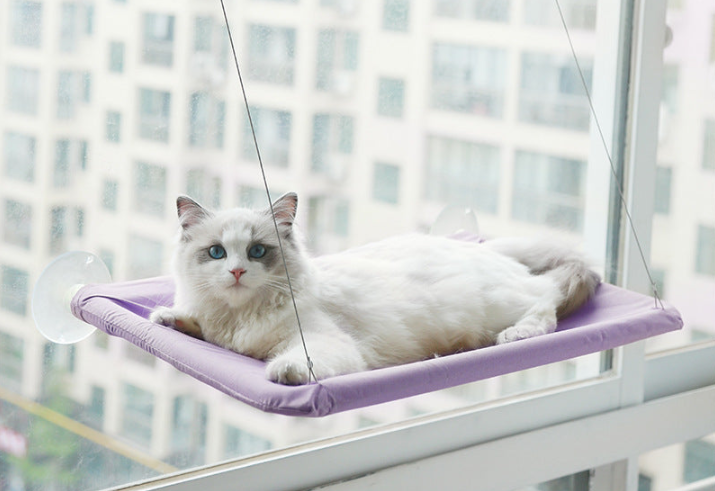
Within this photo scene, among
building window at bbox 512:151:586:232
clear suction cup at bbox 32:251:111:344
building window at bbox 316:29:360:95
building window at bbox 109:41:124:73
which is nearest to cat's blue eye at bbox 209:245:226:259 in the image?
clear suction cup at bbox 32:251:111:344

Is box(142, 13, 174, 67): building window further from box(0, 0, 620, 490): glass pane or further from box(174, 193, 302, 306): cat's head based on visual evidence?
box(174, 193, 302, 306): cat's head

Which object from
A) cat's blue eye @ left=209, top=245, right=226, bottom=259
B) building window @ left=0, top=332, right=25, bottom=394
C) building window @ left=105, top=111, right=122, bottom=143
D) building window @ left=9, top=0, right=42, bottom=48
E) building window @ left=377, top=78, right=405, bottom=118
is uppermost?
building window @ left=9, top=0, right=42, bottom=48

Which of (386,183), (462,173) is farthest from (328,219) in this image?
(462,173)

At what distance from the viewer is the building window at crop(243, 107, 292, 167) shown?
1.95 metres

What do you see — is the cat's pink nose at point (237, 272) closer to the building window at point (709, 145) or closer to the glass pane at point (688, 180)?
the glass pane at point (688, 180)

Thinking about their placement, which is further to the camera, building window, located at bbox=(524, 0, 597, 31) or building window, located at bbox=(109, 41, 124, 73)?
building window, located at bbox=(524, 0, 597, 31)

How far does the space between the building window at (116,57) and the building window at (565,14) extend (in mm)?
1180

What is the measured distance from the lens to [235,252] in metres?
1.24

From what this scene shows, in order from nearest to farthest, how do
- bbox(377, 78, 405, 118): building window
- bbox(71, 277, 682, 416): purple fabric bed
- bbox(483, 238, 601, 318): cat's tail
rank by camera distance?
bbox(71, 277, 682, 416): purple fabric bed < bbox(483, 238, 601, 318): cat's tail < bbox(377, 78, 405, 118): building window

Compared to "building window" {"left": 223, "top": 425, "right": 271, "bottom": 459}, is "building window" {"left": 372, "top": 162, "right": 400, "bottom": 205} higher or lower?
higher

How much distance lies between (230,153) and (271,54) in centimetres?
25

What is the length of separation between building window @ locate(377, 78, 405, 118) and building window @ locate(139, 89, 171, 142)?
62 centimetres

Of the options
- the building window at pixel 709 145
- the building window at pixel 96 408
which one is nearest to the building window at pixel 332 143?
the building window at pixel 96 408

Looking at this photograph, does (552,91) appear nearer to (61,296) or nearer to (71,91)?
(71,91)
